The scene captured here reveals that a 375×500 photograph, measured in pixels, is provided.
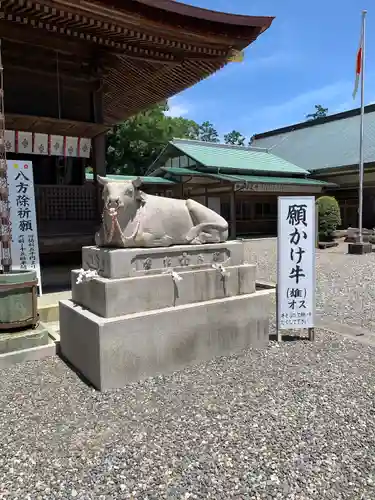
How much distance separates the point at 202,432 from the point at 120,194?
2.20m

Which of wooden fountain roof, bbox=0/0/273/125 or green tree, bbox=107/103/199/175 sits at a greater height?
green tree, bbox=107/103/199/175

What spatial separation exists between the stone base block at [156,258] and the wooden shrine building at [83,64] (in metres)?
3.77

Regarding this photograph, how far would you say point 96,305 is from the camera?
11.5 feet

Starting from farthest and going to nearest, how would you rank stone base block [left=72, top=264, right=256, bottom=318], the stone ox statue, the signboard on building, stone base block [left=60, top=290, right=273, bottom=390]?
the signboard on building
the stone ox statue
stone base block [left=72, top=264, right=256, bottom=318]
stone base block [left=60, top=290, right=273, bottom=390]

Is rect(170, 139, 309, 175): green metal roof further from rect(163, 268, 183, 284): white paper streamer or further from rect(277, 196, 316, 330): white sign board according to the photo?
rect(163, 268, 183, 284): white paper streamer

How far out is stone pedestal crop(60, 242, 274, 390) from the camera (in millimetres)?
3262

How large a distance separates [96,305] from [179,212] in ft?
4.43

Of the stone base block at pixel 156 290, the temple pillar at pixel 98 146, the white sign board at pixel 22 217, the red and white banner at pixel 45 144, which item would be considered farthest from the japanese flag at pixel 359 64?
the white sign board at pixel 22 217

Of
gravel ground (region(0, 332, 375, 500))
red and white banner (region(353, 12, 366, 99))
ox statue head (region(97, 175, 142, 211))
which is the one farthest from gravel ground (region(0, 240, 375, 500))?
red and white banner (region(353, 12, 366, 99))

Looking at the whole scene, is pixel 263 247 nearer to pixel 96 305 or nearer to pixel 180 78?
pixel 180 78

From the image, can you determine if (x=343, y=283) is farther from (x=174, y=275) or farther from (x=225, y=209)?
(x=225, y=209)

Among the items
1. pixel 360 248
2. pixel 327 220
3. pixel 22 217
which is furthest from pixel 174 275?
pixel 327 220

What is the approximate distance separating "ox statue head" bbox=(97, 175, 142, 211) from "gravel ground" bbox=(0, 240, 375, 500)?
167cm

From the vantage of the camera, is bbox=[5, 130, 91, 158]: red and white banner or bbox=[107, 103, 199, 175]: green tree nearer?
bbox=[5, 130, 91, 158]: red and white banner
